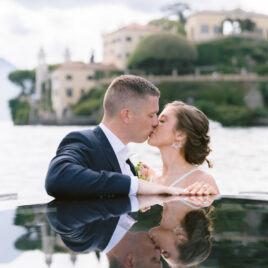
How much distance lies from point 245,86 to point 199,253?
3900 centimetres

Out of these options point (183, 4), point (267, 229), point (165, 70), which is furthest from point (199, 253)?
point (183, 4)

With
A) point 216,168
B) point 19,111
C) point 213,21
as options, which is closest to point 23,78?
point 19,111

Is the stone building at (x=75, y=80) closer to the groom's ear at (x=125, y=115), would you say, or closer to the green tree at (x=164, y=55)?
the green tree at (x=164, y=55)

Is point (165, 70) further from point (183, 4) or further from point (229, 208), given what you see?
point (229, 208)

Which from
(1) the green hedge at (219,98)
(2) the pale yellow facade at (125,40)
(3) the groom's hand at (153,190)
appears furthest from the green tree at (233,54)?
(3) the groom's hand at (153,190)

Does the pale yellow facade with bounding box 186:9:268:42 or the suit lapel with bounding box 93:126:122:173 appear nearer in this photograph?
the suit lapel with bounding box 93:126:122:173

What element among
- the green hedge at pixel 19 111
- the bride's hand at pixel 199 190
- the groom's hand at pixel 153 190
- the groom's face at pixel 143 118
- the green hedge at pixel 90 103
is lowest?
the green hedge at pixel 19 111

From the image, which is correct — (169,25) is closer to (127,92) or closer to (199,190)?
(127,92)

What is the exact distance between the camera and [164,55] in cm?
3997

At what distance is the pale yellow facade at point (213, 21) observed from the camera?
47781 millimetres

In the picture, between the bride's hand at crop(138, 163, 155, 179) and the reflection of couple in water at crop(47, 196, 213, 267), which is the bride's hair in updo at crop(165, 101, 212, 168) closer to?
the bride's hand at crop(138, 163, 155, 179)

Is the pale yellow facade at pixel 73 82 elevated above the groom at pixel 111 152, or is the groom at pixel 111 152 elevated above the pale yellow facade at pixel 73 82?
the groom at pixel 111 152

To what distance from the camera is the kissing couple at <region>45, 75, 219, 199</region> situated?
5.00 feet

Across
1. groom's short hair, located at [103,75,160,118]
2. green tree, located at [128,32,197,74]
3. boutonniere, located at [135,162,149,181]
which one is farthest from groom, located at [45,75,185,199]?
green tree, located at [128,32,197,74]
